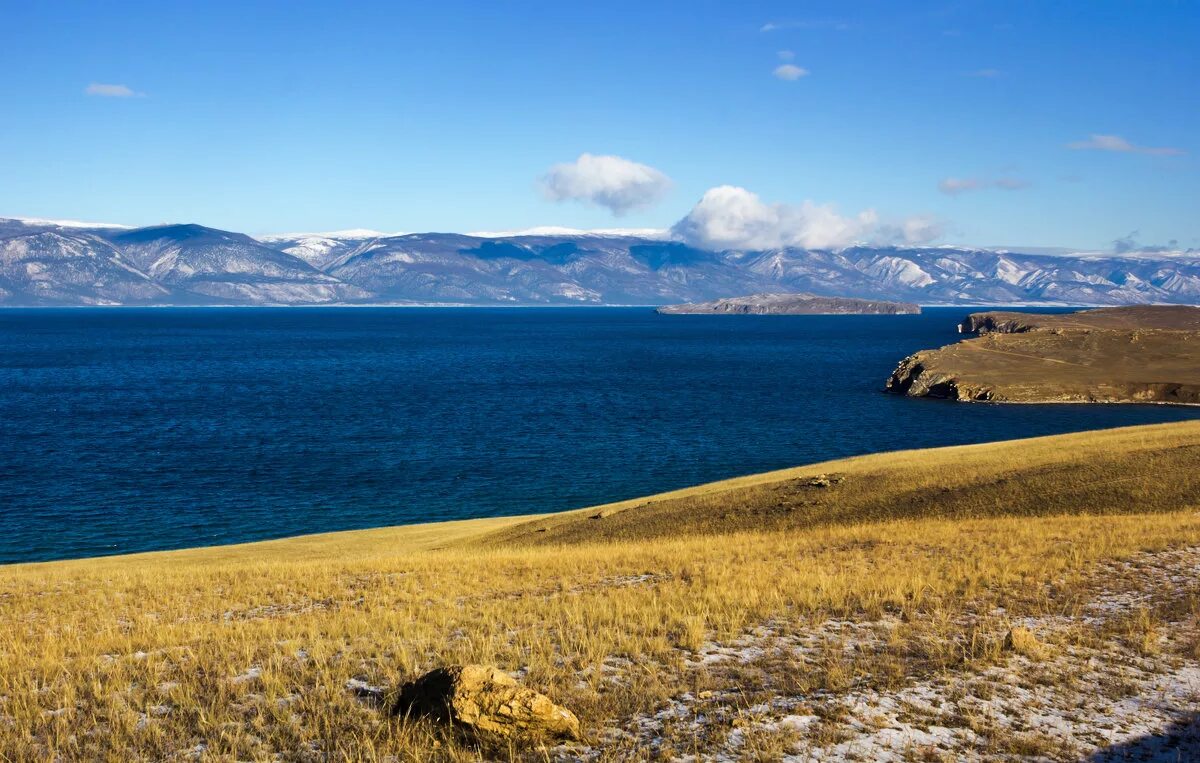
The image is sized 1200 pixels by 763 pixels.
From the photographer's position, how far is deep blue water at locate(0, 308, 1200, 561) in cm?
5088

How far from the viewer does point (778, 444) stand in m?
72.4

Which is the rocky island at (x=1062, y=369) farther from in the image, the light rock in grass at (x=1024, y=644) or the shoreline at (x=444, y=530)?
the light rock in grass at (x=1024, y=644)

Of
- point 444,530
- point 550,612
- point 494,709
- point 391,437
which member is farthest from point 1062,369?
point 494,709

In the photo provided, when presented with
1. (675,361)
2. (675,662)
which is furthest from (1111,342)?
(675,662)

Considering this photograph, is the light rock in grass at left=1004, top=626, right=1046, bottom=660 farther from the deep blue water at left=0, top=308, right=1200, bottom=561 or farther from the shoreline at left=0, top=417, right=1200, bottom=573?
the deep blue water at left=0, top=308, right=1200, bottom=561

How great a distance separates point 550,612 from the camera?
55.0ft

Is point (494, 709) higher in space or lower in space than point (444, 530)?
higher

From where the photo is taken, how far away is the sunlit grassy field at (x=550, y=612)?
441 inches

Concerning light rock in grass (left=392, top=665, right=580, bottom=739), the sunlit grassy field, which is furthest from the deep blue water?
light rock in grass (left=392, top=665, right=580, bottom=739)

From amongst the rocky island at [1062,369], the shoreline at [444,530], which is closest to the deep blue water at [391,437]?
the rocky island at [1062,369]

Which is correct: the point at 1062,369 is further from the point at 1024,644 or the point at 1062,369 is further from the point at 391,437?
the point at 1024,644

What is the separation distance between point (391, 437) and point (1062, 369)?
288 ft

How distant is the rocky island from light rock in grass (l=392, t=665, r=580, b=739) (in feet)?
328

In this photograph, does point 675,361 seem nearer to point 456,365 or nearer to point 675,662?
point 456,365
